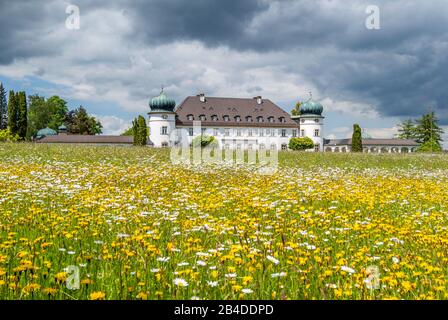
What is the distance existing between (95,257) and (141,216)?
222 centimetres

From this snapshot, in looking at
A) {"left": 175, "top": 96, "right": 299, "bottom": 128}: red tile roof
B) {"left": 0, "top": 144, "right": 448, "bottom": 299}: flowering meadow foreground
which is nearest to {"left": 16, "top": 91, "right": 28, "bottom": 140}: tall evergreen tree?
{"left": 175, "top": 96, "right": 299, "bottom": 128}: red tile roof

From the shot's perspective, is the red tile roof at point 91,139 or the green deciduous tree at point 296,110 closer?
the red tile roof at point 91,139

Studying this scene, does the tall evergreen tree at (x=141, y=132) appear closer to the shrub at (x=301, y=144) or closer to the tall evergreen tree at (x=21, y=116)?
the tall evergreen tree at (x=21, y=116)

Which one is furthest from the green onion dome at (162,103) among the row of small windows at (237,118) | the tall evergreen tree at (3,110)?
the tall evergreen tree at (3,110)

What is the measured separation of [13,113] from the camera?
70.9 metres

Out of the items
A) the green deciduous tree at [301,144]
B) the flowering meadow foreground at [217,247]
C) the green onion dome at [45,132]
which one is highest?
the green onion dome at [45,132]

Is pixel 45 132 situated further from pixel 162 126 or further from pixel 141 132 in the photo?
pixel 141 132

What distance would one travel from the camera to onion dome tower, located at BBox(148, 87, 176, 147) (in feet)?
289

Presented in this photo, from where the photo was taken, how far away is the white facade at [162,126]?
289 ft

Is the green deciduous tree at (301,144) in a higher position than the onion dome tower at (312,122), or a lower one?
lower

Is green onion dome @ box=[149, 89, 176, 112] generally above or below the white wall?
above

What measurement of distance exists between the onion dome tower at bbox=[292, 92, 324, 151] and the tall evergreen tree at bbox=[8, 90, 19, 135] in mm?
60986

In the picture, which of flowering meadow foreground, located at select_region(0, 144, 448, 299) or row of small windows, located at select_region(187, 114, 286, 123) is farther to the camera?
row of small windows, located at select_region(187, 114, 286, 123)

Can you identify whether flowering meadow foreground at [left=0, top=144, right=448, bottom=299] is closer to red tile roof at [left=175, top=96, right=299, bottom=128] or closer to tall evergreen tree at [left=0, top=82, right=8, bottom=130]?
red tile roof at [left=175, top=96, right=299, bottom=128]
